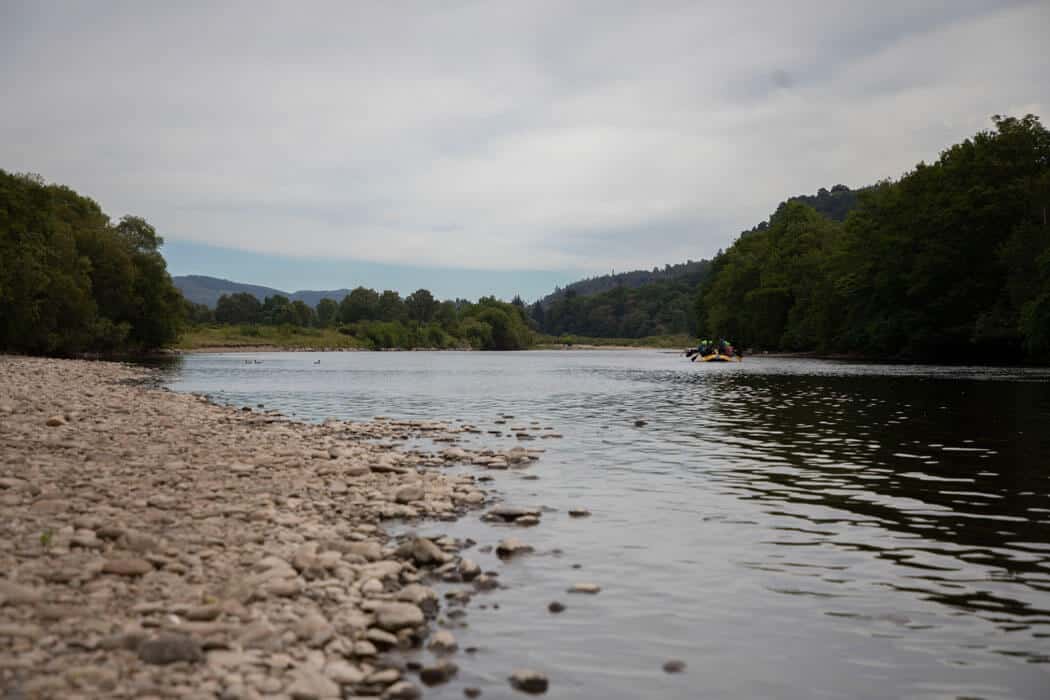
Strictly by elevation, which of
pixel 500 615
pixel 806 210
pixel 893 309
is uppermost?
pixel 806 210

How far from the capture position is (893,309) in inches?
3364

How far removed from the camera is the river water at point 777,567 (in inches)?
273

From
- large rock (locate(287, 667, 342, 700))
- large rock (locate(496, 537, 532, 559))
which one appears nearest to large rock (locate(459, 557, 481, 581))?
large rock (locate(496, 537, 532, 559))

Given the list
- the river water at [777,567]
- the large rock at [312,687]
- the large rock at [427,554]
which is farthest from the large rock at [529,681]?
the large rock at [427,554]

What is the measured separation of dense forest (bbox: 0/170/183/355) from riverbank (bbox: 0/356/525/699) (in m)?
62.1

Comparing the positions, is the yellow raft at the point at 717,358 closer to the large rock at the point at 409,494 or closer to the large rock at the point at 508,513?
the large rock at the point at 409,494

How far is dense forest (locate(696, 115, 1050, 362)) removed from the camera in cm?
6456

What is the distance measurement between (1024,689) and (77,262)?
89436 millimetres

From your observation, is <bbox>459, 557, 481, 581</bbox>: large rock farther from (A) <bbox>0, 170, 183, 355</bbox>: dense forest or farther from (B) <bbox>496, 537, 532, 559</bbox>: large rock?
(A) <bbox>0, 170, 183, 355</bbox>: dense forest

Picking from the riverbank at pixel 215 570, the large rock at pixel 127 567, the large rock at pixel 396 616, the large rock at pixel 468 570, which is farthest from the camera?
the large rock at pixel 468 570

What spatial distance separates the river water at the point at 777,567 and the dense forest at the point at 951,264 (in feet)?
157

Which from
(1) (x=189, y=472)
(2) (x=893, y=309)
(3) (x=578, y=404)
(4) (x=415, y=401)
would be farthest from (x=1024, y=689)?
(2) (x=893, y=309)

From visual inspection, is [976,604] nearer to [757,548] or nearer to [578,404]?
[757,548]

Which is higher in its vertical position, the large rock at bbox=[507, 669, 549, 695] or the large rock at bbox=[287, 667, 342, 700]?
the large rock at bbox=[287, 667, 342, 700]
